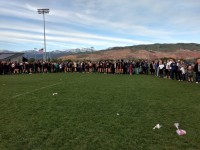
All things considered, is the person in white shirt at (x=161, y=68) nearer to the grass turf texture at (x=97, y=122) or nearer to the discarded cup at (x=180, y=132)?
the grass turf texture at (x=97, y=122)

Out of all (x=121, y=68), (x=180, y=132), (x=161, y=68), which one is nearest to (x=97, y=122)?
(x=180, y=132)

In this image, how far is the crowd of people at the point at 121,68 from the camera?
82.9ft

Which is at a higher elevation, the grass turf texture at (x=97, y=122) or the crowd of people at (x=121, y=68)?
the crowd of people at (x=121, y=68)

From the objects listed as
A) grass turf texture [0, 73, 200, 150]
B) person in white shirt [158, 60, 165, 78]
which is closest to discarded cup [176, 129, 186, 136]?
grass turf texture [0, 73, 200, 150]

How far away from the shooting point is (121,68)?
3425cm

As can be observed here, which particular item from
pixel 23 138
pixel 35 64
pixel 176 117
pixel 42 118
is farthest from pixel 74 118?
pixel 35 64

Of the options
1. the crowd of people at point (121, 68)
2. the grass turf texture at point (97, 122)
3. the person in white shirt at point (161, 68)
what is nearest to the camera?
the grass turf texture at point (97, 122)

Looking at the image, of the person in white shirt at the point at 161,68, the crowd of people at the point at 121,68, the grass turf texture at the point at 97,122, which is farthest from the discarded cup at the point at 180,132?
the person in white shirt at the point at 161,68

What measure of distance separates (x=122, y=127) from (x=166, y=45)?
18805cm

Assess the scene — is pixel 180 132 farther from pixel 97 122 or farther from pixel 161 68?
pixel 161 68

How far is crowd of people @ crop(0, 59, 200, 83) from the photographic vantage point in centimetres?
2528

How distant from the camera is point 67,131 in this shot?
26.8 feet

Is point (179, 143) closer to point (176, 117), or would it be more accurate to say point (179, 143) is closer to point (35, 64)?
point (176, 117)

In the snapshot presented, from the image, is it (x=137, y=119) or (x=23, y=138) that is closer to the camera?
(x=23, y=138)
